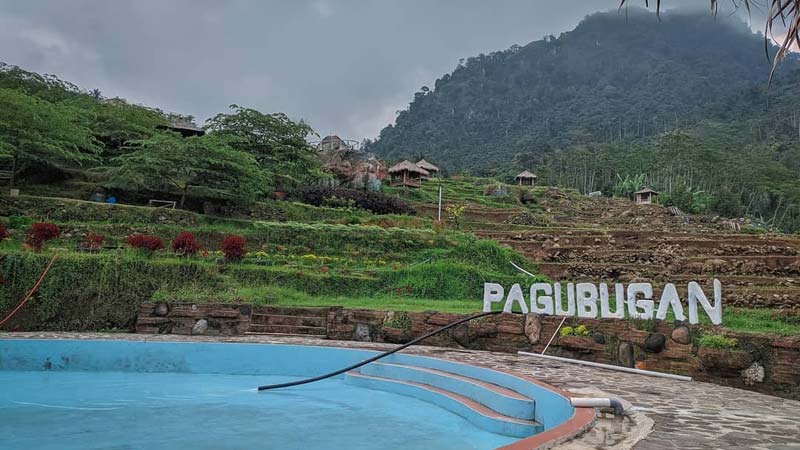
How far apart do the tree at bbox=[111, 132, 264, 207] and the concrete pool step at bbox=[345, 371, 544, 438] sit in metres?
11.0

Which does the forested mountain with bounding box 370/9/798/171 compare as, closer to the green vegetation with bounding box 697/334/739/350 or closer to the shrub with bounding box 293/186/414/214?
the shrub with bounding box 293/186/414/214

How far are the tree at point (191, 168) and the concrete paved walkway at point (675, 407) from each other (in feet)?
29.5

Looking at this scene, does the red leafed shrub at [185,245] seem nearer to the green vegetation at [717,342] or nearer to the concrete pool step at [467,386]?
the concrete pool step at [467,386]

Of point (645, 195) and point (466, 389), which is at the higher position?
point (645, 195)

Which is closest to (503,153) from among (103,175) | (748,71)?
(748,71)

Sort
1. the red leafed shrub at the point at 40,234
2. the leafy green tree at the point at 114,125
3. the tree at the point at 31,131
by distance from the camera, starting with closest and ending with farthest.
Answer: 1. the red leafed shrub at the point at 40,234
2. the tree at the point at 31,131
3. the leafy green tree at the point at 114,125

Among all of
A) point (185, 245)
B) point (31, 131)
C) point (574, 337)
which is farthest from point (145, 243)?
point (574, 337)

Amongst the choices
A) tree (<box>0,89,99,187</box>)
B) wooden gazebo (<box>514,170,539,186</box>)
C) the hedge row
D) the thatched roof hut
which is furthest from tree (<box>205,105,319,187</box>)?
wooden gazebo (<box>514,170,539,186</box>)

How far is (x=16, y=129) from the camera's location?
15.5 meters

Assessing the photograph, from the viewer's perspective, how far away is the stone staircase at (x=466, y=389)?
17.4 ft

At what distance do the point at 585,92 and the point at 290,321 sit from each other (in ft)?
382

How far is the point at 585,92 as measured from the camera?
373 feet

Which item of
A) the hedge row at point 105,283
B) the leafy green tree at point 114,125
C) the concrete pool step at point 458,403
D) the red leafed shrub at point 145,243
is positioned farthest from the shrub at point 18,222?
the concrete pool step at point 458,403

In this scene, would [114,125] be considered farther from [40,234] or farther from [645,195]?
[645,195]
